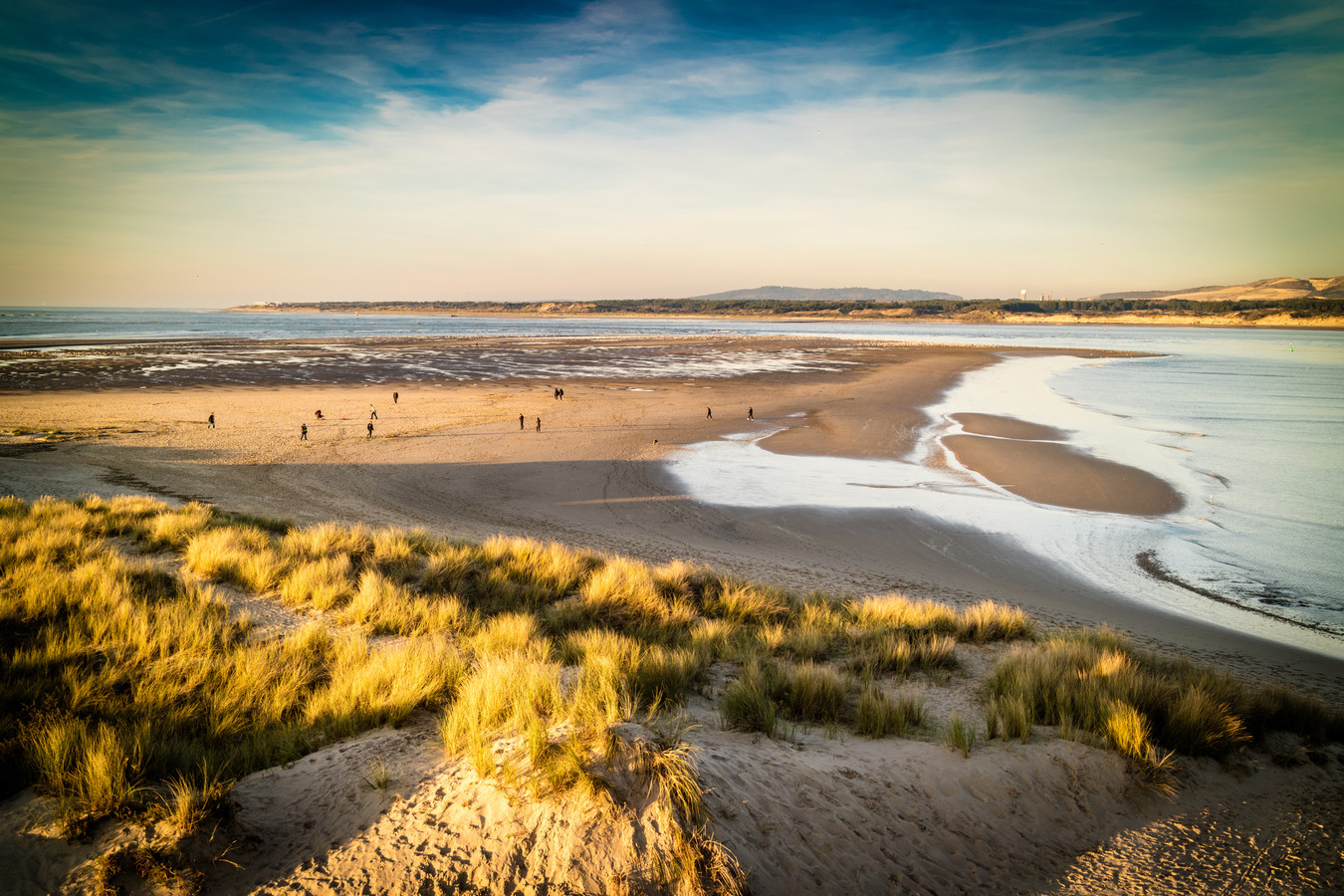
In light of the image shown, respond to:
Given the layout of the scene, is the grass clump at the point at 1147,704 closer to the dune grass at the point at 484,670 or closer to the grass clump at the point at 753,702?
the dune grass at the point at 484,670

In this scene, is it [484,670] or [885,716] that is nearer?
[885,716]

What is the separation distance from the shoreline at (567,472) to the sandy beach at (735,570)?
97 mm

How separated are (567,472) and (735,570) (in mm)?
8780

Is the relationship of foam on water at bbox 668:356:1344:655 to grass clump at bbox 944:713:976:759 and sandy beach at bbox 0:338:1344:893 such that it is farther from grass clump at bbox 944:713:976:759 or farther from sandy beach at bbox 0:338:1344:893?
grass clump at bbox 944:713:976:759

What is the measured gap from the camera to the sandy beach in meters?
3.56

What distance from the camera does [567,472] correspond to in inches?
754

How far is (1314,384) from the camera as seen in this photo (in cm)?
3838

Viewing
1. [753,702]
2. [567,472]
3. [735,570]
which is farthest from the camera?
[567,472]

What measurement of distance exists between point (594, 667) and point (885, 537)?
31.2 feet

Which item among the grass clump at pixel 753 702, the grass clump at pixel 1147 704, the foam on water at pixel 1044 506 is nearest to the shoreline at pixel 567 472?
the foam on water at pixel 1044 506

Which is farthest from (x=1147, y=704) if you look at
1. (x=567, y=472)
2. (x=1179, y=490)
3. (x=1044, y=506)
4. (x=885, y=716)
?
(x=567, y=472)

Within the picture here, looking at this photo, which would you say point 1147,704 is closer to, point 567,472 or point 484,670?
point 484,670

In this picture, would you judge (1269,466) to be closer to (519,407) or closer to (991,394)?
(991,394)

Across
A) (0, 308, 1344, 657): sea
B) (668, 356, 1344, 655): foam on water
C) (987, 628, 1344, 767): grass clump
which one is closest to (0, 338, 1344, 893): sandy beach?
(987, 628, 1344, 767): grass clump
